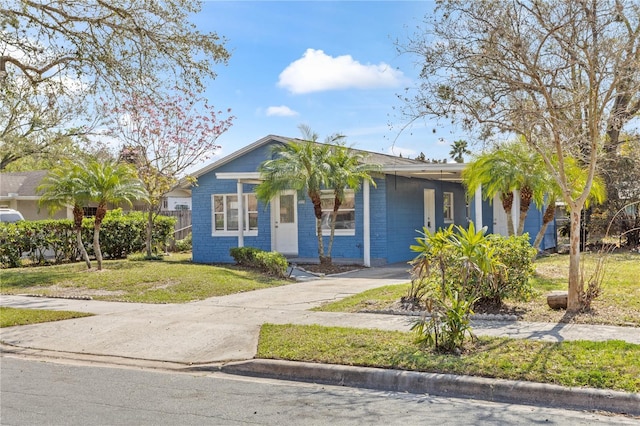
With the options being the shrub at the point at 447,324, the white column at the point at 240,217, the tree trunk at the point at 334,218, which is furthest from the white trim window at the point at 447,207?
the shrub at the point at 447,324

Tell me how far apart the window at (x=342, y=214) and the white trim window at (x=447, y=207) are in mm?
5673

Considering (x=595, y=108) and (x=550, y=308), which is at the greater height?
(x=595, y=108)

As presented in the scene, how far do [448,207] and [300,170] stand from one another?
9.83 meters

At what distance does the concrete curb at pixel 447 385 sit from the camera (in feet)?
18.4

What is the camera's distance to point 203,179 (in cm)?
2191

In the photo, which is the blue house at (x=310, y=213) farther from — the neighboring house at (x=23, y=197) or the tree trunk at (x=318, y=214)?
the neighboring house at (x=23, y=197)

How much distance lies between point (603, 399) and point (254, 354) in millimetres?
4052

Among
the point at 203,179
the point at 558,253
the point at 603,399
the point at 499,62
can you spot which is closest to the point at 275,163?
the point at 203,179

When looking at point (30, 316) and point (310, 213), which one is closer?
point (30, 316)

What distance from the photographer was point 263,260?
646 inches

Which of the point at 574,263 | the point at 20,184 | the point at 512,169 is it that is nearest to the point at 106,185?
the point at 512,169

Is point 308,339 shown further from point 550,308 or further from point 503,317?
point 550,308

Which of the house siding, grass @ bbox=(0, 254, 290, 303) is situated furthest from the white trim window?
grass @ bbox=(0, 254, 290, 303)

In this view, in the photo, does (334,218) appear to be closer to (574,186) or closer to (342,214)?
(342,214)
